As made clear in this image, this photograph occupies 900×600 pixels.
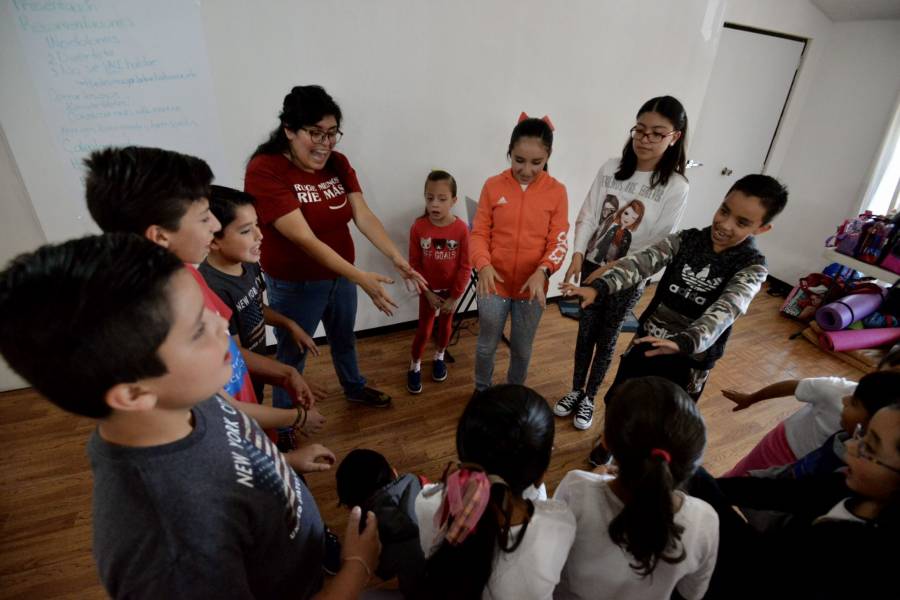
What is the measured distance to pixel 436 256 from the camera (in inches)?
95.2

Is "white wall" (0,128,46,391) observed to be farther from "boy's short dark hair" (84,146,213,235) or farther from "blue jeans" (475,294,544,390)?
"blue jeans" (475,294,544,390)

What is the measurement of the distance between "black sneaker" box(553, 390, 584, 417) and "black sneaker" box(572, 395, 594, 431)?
2.0 inches

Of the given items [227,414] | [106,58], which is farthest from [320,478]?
[106,58]

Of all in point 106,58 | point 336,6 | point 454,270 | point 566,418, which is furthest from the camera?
point 454,270

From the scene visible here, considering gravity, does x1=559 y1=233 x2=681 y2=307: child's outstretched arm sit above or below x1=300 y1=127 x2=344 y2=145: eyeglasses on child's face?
below

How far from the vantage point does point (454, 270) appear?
2.49 m

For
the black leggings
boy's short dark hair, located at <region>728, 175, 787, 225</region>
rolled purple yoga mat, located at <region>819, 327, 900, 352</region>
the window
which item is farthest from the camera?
the window

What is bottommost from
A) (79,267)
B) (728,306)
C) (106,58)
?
(728,306)

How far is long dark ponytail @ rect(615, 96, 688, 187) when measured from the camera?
64.4 inches

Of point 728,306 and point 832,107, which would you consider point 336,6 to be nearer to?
point 728,306

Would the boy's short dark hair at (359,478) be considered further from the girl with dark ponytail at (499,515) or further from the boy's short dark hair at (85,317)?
the boy's short dark hair at (85,317)

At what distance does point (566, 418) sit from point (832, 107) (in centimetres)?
379

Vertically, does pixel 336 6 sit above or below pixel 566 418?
above

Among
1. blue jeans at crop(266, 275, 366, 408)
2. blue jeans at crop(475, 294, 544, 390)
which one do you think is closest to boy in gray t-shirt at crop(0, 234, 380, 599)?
blue jeans at crop(266, 275, 366, 408)
